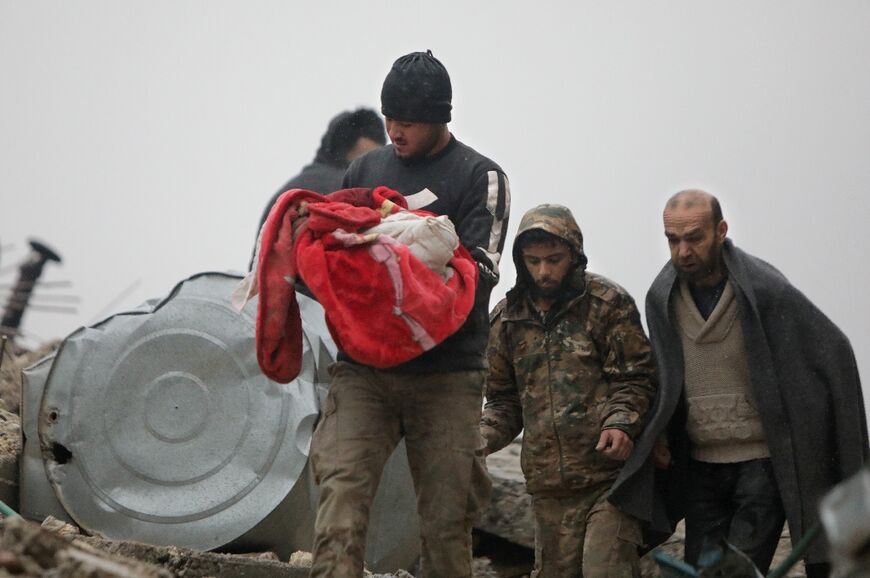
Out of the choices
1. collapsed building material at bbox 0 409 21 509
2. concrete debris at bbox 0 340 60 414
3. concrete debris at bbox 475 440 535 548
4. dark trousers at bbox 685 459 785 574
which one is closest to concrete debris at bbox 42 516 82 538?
collapsed building material at bbox 0 409 21 509

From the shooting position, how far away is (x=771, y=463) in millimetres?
5621

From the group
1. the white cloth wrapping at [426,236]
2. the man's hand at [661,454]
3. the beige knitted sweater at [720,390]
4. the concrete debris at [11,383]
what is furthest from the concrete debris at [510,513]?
the white cloth wrapping at [426,236]

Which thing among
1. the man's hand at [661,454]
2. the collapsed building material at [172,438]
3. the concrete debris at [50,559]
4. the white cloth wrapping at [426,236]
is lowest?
the collapsed building material at [172,438]

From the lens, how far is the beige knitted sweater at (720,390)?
570 centimetres

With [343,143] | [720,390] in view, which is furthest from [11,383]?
[720,390]

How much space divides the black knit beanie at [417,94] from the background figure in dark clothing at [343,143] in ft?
8.32

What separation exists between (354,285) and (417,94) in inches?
33.7

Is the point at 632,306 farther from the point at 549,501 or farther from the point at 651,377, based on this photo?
the point at 549,501

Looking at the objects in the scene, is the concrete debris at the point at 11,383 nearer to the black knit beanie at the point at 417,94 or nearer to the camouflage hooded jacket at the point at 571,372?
the camouflage hooded jacket at the point at 571,372

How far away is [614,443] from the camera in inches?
226

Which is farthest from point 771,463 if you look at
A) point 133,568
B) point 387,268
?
point 133,568

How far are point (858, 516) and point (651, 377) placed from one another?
356 cm

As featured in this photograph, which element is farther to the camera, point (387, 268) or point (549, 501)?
point (549, 501)

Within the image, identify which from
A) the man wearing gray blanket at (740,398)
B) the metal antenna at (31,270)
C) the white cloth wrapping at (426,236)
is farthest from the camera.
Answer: the metal antenna at (31,270)
